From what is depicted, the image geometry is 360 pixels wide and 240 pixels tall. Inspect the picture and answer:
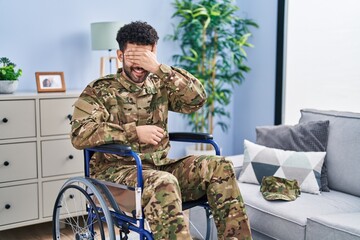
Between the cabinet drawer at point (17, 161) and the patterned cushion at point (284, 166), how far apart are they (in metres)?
1.24

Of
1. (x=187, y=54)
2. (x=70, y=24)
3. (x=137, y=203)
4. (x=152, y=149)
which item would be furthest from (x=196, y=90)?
(x=187, y=54)

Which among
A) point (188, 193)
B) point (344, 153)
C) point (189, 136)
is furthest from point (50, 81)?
point (344, 153)

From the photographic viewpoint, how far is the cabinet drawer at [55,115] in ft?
10.00

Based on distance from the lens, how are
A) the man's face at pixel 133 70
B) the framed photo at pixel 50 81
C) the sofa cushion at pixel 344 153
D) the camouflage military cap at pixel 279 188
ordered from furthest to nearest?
the framed photo at pixel 50 81 → the sofa cushion at pixel 344 153 → the camouflage military cap at pixel 279 188 → the man's face at pixel 133 70

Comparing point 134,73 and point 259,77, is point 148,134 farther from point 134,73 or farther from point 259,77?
point 259,77

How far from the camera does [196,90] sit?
7.72 ft

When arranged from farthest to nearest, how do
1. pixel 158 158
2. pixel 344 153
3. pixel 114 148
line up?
pixel 344 153
pixel 158 158
pixel 114 148

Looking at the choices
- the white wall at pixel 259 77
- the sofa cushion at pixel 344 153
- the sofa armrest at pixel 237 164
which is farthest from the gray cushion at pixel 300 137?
the white wall at pixel 259 77

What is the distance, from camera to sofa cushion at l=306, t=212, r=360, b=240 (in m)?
2.12

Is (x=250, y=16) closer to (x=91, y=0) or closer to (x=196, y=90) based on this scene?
(x=91, y=0)

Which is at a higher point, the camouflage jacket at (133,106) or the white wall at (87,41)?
the white wall at (87,41)

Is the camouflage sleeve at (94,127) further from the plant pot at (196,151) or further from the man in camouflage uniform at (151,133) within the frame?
the plant pot at (196,151)

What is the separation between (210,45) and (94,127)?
2127mm

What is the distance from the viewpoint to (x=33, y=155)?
304cm
